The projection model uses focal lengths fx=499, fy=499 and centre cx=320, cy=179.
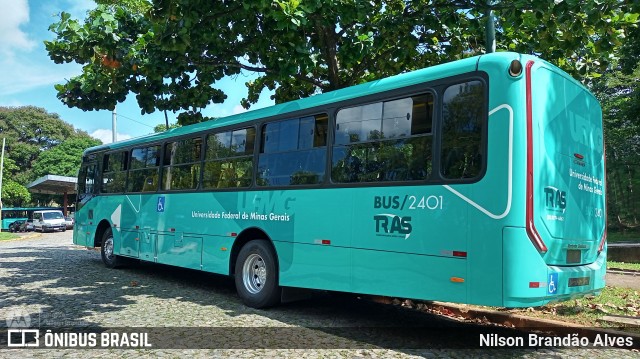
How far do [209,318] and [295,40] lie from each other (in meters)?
5.26

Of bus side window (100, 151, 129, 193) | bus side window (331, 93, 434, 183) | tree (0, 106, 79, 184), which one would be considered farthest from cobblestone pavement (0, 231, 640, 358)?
tree (0, 106, 79, 184)

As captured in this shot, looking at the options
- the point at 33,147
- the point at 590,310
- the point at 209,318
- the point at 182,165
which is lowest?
the point at 209,318

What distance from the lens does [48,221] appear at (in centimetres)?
3988

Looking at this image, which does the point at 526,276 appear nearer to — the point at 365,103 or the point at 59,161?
the point at 365,103

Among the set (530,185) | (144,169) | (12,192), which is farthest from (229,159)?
(12,192)

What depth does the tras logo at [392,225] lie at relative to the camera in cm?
594

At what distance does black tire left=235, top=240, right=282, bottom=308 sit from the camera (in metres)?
7.78

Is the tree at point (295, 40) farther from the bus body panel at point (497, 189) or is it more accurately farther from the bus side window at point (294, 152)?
the bus body panel at point (497, 189)

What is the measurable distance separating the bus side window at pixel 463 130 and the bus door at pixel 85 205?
11.1 m

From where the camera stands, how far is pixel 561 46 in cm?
881

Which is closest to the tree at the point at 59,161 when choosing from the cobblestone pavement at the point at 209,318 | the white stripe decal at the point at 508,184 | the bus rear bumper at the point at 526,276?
the cobblestone pavement at the point at 209,318

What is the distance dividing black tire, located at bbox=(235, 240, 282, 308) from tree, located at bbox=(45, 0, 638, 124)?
3328mm

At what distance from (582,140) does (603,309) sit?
2.72 meters

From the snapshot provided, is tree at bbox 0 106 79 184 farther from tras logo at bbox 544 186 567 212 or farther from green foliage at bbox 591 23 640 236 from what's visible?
tras logo at bbox 544 186 567 212
